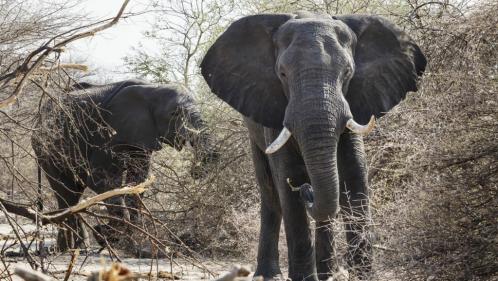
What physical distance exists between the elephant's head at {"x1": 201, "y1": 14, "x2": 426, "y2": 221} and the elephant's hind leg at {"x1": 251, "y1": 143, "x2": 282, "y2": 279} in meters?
0.76

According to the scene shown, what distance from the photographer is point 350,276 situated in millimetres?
6641

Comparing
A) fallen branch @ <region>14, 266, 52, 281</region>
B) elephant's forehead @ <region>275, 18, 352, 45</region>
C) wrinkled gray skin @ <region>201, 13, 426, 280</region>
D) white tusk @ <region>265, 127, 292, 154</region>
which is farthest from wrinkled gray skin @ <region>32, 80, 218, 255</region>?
fallen branch @ <region>14, 266, 52, 281</region>

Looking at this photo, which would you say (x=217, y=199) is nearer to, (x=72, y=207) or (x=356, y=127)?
(x=356, y=127)

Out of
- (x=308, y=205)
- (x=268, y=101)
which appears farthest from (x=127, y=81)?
(x=308, y=205)

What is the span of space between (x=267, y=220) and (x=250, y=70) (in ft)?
4.44

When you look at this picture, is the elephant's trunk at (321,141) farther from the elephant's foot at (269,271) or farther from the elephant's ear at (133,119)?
the elephant's ear at (133,119)

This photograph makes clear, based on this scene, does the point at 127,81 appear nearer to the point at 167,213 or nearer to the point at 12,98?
the point at 167,213

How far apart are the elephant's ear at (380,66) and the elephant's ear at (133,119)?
17.7 ft

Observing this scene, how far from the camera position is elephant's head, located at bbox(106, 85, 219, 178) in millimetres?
12391

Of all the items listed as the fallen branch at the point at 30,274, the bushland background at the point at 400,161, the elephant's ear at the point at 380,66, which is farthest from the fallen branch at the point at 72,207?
the fallen branch at the point at 30,274

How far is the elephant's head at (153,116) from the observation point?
1239 centimetres

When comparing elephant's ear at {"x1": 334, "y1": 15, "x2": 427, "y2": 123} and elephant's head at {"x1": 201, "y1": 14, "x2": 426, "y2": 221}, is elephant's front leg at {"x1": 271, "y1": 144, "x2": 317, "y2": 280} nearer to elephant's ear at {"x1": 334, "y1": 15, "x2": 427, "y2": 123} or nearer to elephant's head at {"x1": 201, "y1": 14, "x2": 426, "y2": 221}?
elephant's head at {"x1": 201, "y1": 14, "x2": 426, "y2": 221}

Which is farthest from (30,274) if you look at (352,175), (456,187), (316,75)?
(352,175)

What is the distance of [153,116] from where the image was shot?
1342cm
